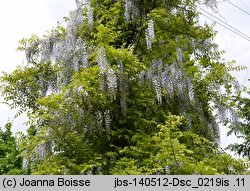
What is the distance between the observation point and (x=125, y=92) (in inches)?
190

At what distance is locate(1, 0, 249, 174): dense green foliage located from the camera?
4.46 m

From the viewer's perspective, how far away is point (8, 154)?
1284cm

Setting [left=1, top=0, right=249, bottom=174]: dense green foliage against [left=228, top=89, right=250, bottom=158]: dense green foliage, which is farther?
[left=228, top=89, right=250, bottom=158]: dense green foliage

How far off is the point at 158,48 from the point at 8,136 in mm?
10424

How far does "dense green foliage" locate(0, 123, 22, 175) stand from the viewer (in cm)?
1242

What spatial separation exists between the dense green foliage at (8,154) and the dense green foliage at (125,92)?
6458mm

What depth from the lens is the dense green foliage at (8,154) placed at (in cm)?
1242

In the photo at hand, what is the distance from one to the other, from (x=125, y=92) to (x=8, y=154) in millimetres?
9160

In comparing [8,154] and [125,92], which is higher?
[125,92]

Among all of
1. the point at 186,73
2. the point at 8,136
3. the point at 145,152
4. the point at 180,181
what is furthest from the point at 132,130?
the point at 8,136

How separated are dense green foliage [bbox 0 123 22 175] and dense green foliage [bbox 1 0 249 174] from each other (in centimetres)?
646

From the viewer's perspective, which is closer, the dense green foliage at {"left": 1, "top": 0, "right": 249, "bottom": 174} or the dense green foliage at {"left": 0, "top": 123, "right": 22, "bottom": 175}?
the dense green foliage at {"left": 1, "top": 0, "right": 249, "bottom": 174}

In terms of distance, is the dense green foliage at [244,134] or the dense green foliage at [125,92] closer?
the dense green foliage at [125,92]

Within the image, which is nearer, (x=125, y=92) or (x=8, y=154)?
(x=125, y=92)
